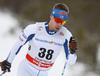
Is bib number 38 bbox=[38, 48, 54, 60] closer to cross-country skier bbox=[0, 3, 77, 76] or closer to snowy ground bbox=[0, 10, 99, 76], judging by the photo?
cross-country skier bbox=[0, 3, 77, 76]

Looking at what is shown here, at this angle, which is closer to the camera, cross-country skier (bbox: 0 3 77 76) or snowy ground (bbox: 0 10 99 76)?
cross-country skier (bbox: 0 3 77 76)

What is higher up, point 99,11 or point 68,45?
point 99,11

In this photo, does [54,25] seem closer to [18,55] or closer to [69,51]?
[69,51]

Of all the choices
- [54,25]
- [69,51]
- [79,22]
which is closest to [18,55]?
[79,22]

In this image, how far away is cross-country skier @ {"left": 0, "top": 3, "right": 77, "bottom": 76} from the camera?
3570 mm

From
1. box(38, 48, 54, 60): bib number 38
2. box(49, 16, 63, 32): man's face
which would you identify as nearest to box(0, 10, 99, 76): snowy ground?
box(38, 48, 54, 60): bib number 38

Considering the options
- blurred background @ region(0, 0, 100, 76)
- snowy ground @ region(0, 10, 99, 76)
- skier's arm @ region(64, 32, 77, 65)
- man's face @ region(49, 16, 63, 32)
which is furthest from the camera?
blurred background @ region(0, 0, 100, 76)

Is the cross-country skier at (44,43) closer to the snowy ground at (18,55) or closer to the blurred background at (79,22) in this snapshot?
the snowy ground at (18,55)

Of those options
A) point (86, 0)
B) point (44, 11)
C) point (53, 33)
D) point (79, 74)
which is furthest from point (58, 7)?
point (86, 0)

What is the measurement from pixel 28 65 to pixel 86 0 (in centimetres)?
1067

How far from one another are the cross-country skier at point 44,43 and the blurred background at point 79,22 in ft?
24.3

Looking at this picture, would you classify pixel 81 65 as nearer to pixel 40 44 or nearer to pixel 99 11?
pixel 99 11

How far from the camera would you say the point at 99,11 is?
13852 millimetres

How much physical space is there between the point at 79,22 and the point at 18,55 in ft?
18.2
